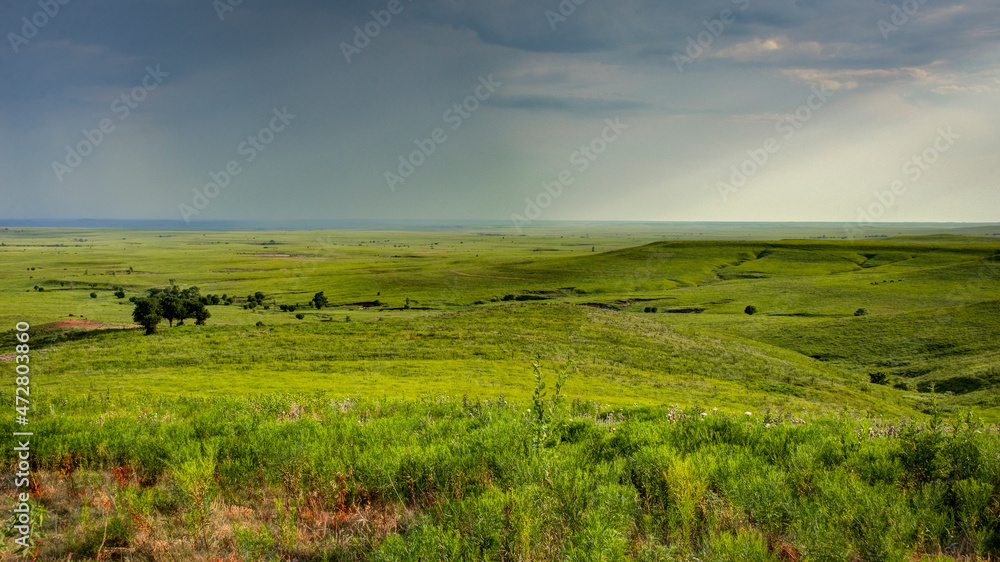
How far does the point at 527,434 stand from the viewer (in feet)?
27.4

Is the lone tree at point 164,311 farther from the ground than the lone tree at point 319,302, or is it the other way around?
the lone tree at point 164,311

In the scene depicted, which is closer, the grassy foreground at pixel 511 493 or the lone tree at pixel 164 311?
the grassy foreground at pixel 511 493

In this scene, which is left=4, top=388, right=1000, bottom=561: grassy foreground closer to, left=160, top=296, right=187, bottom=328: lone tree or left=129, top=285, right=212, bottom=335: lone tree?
left=129, top=285, right=212, bottom=335: lone tree

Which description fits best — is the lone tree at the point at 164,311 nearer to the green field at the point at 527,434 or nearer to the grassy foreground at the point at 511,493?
the green field at the point at 527,434

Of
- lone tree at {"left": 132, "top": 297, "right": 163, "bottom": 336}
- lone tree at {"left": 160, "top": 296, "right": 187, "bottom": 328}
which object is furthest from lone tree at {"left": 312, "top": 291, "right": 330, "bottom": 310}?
lone tree at {"left": 132, "top": 297, "right": 163, "bottom": 336}

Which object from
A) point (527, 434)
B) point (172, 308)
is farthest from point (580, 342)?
point (172, 308)

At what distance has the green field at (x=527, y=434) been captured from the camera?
6.04 meters

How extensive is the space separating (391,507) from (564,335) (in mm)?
40936

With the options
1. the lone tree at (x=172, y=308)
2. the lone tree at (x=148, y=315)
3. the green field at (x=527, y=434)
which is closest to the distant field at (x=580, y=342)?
the green field at (x=527, y=434)

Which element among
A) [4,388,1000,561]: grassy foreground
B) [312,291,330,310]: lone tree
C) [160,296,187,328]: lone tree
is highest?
[4,388,1000,561]: grassy foreground

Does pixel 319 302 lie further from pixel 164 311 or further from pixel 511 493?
pixel 511 493

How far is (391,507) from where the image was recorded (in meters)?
7.29

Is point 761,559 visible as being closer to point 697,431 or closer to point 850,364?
point 697,431

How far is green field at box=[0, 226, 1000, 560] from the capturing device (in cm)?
604
